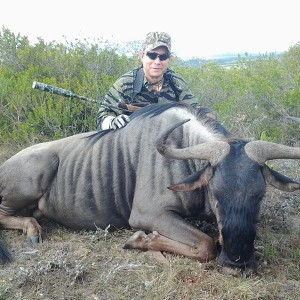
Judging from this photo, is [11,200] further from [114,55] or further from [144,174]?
[114,55]

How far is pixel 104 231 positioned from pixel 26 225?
0.74 meters

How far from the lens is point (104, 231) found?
374cm

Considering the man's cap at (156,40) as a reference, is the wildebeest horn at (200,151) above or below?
below

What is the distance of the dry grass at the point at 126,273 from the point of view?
2750mm

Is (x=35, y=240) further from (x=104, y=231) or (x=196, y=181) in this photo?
(x=196, y=181)

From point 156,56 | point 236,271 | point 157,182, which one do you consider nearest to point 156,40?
point 156,56

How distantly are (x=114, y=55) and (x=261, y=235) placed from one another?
5.04 metres

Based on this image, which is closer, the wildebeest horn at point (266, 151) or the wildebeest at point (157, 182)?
the wildebeest at point (157, 182)

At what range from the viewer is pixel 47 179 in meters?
4.02

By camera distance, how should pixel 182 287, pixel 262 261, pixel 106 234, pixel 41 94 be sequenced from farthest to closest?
pixel 41 94 → pixel 106 234 → pixel 262 261 → pixel 182 287

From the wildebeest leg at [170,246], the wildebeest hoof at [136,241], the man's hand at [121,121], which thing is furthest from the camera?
the man's hand at [121,121]

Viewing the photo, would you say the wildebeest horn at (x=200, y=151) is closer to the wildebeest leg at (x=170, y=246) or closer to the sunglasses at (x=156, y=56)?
the wildebeest leg at (x=170, y=246)

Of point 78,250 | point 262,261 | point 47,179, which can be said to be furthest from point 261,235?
point 47,179

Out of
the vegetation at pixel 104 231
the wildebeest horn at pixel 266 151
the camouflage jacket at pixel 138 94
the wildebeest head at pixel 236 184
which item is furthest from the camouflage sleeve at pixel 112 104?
the wildebeest horn at pixel 266 151
